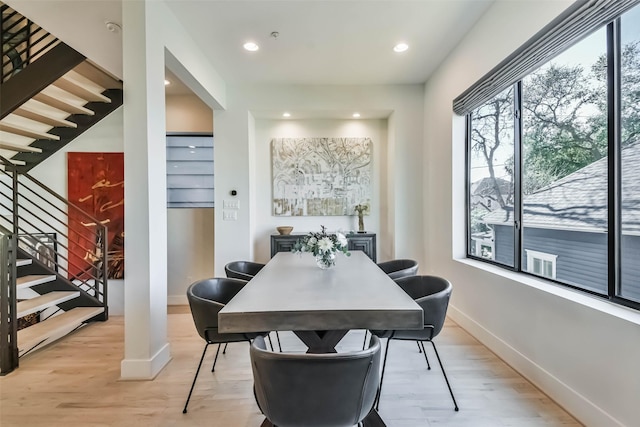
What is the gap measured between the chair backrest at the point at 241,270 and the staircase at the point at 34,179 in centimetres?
165

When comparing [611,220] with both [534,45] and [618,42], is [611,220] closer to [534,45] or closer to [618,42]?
[618,42]

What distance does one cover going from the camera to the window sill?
162cm

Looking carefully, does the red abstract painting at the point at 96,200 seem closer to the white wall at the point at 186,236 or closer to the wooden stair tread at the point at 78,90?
the white wall at the point at 186,236

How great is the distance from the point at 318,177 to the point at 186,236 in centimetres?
210

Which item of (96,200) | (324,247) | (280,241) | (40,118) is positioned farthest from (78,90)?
(324,247)

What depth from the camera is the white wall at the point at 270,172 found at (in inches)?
187

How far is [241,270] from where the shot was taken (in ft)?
9.41

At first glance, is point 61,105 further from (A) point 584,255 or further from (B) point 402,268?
(A) point 584,255

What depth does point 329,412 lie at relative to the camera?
1141 millimetres

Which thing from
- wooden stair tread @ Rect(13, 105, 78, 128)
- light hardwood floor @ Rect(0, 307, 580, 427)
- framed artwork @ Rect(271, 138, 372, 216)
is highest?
wooden stair tread @ Rect(13, 105, 78, 128)

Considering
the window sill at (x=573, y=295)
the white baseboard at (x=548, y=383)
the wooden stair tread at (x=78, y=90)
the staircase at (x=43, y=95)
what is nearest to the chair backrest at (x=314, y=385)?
the window sill at (x=573, y=295)

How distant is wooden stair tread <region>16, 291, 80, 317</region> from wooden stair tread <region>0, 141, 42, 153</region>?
1.66 metres

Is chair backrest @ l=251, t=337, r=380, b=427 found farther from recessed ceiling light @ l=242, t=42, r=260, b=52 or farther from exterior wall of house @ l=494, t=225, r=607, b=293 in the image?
recessed ceiling light @ l=242, t=42, r=260, b=52

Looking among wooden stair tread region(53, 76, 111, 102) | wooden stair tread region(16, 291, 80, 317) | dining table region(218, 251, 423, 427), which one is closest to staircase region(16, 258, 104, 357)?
wooden stair tread region(16, 291, 80, 317)
